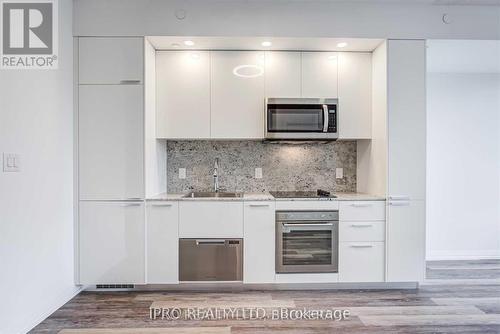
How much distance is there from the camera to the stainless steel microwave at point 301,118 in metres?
3.21

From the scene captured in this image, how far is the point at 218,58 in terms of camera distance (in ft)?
10.7

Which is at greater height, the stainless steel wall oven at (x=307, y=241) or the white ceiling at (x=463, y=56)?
the white ceiling at (x=463, y=56)

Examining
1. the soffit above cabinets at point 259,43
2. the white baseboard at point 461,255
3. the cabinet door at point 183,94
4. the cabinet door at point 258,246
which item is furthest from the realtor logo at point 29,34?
the white baseboard at point 461,255

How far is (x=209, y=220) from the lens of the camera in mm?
3012

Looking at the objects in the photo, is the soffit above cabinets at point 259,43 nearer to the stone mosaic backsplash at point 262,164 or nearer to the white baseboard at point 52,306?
the stone mosaic backsplash at point 262,164

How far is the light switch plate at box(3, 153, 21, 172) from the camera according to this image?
6.86ft

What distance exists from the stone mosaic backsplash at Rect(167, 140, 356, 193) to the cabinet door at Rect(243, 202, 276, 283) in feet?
2.19

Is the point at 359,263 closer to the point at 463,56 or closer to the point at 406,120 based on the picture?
the point at 406,120

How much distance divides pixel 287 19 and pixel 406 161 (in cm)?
174

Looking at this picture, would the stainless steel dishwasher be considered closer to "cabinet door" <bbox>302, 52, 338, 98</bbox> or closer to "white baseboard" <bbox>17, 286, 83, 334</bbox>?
"white baseboard" <bbox>17, 286, 83, 334</bbox>

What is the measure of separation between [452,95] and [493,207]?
4.97ft

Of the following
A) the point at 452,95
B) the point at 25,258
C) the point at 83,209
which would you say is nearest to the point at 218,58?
the point at 83,209

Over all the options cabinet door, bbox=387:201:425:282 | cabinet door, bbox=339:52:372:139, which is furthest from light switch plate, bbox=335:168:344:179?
cabinet door, bbox=387:201:425:282

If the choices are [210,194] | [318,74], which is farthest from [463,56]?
[210,194]
